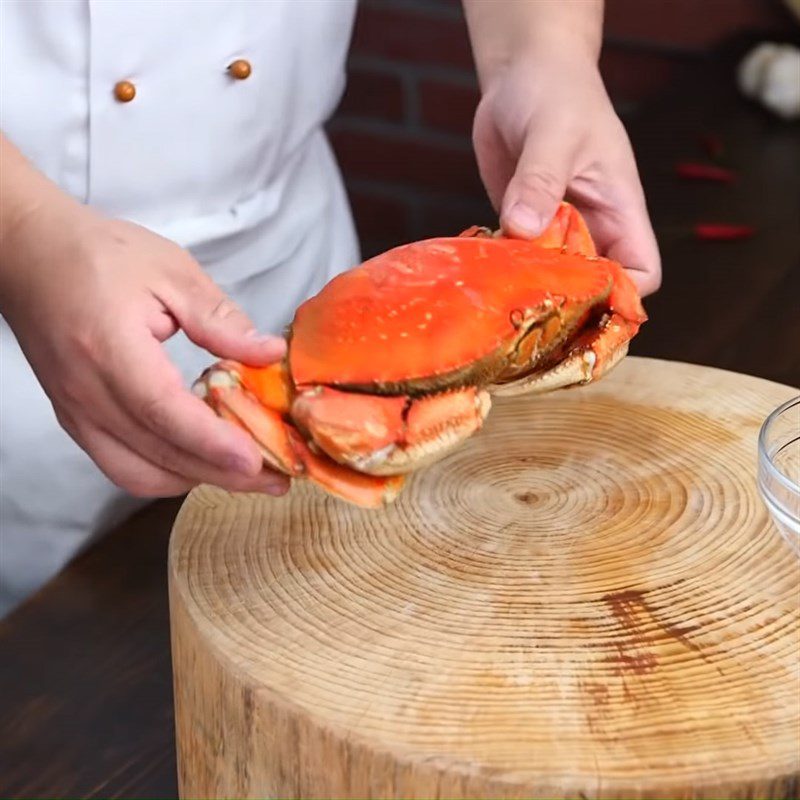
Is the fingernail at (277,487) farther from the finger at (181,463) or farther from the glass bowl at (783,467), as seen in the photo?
the glass bowl at (783,467)

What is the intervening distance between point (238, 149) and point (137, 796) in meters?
0.46

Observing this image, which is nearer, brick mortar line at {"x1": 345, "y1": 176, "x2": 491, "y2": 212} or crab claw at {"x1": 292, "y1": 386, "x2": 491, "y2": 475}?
crab claw at {"x1": 292, "y1": 386, "x2": 491, "y2": 475}

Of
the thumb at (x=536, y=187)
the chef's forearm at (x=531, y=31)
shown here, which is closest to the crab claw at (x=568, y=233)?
the thumb at (x=536, y=187)

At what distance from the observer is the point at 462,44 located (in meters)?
1.69

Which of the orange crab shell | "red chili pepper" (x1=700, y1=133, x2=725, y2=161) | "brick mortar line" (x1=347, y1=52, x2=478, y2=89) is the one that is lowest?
"brick mortar line" (x1=347, y1=52, x2=478, y2=89)

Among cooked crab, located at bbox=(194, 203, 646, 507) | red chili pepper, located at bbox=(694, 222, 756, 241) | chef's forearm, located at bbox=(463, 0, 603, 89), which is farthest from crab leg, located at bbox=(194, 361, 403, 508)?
red chili pepper, located at bbox=(694, 222, 756, 241)

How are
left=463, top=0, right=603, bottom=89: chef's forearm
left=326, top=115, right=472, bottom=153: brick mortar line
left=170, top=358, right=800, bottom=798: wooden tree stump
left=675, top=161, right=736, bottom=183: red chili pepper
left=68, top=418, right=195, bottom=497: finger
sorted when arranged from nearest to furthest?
1. left=170, top=358, right=800, bottom=798: wooden tree stump
2. left=68, top=418, right=195, bottom=497: finger
3. left=463, top=0, right=603, bottom=89: chef's forearm
4. left=675, top=161, right=736, bottom=183: red chili pepper
5. left=326, top=115, right=472, bottom=153: brick mortar line

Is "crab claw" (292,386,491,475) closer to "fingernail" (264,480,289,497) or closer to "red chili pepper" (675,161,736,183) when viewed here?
"fingernail" (264,480,289,497)

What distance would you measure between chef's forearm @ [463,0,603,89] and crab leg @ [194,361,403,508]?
0.36m

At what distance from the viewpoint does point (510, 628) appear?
64 centimetres

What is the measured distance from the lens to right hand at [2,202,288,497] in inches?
24.3

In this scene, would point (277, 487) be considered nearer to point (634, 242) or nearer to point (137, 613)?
point (137, 613)

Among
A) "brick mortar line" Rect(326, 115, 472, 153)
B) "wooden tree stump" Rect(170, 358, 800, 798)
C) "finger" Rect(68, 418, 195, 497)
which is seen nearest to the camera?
"wooden tree stump" Rect(170, 358, 800, 798)

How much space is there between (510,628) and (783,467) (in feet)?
Result: 0.71
